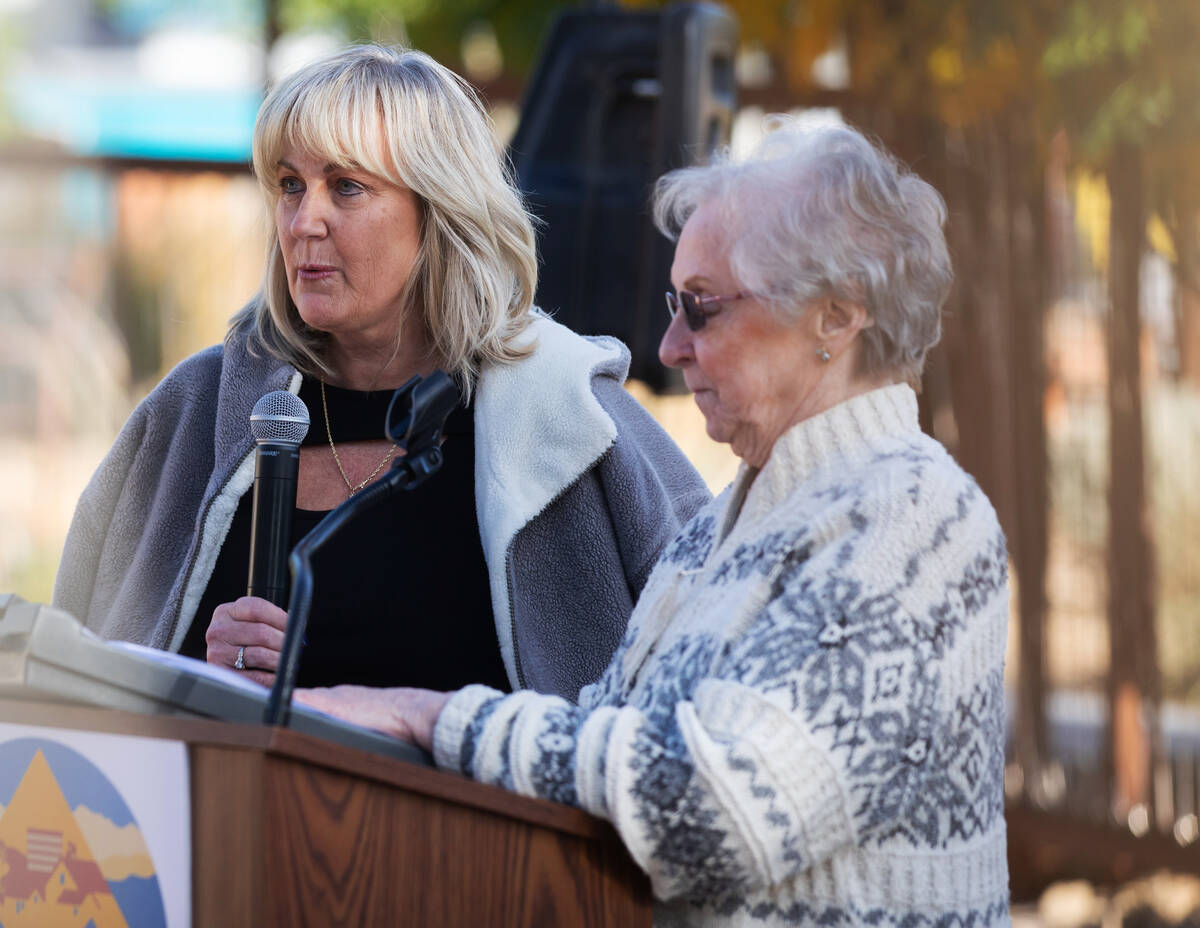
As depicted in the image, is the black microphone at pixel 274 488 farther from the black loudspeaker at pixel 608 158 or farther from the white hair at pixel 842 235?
the black loudspeaker at pixel 608 158

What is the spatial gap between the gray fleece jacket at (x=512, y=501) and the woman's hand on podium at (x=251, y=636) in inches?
15.1

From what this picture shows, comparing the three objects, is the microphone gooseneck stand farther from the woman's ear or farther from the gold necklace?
the gold necklace

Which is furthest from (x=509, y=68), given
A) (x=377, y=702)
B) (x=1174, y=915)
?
(x=377, y=702)

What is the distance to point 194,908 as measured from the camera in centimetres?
135

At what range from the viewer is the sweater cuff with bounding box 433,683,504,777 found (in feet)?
5.09

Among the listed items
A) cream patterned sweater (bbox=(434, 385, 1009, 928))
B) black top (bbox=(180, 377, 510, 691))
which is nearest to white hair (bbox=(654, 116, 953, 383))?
cream patterned sweater (bbox=(434, 385, 1009, 928))

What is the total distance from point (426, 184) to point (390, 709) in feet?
3.41

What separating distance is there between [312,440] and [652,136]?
203 cm

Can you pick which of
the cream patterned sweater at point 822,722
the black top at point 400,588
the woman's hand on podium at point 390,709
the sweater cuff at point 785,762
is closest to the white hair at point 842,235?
the cream patterned sweater at point 822,722

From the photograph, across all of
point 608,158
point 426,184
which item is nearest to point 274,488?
point 426,184

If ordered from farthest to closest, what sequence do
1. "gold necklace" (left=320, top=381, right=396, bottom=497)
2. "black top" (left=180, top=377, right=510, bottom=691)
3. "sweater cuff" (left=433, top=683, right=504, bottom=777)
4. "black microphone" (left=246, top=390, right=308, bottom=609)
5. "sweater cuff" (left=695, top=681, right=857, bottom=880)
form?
"gold necklace" (left=320, top=381, right=396, bottom=497) < "black top" (left=180, top=377, right=510, bottom=691) < "black microphone" (left=246, top=390, right=308, bottom=609) < "sweater cuff" (left=433, top=683, right=504, bottom=777) < "sweater cuff" (left=695, top=681, right=857, bottom=880)

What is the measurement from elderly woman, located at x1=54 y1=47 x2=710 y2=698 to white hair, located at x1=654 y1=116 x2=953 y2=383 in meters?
0.74

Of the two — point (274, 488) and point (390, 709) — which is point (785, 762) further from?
point (274, 488)

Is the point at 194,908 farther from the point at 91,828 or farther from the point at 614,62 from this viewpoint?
the point at 614,62
